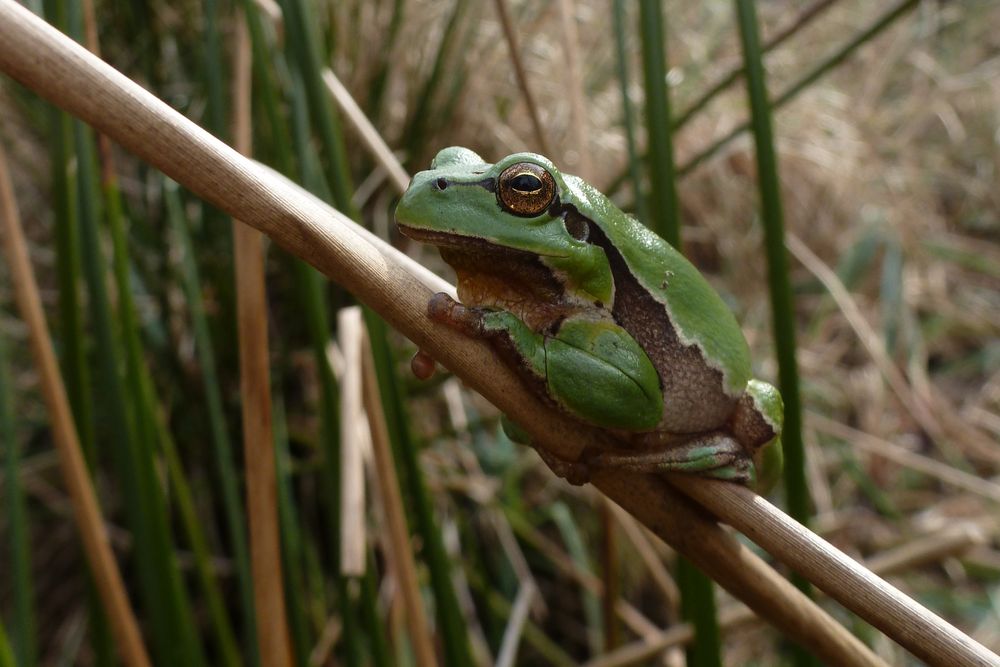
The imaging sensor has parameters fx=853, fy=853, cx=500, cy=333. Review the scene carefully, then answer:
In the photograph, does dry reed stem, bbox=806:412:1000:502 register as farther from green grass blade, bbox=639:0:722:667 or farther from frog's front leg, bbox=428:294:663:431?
frog's front leg, bbox=428:294:663:431

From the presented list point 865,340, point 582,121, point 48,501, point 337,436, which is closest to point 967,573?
point 865,340

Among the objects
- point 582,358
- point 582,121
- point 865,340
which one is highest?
point 582,121

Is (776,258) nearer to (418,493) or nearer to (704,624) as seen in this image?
(704,624)

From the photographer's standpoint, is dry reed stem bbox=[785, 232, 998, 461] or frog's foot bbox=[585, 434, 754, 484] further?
dry reed stem bbox=[785, 232, 998, 461]

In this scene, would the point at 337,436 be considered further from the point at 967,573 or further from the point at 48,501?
the point at 967,573

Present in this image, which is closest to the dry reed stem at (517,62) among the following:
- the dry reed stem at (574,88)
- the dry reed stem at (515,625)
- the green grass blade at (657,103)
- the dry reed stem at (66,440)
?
the dry reed stem at (574,88)

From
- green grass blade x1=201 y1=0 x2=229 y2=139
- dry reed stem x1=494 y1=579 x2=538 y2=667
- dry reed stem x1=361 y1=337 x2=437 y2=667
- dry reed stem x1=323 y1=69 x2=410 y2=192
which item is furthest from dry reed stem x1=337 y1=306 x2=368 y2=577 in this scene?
dry reed stem x1=494 y1=579 x2=538 y2=667

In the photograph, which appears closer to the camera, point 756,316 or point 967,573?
point 967,573

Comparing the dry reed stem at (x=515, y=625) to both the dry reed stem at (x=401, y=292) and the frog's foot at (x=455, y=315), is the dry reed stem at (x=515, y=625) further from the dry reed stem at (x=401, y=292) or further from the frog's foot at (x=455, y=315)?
the frog's foot at (x=455, y=315)
